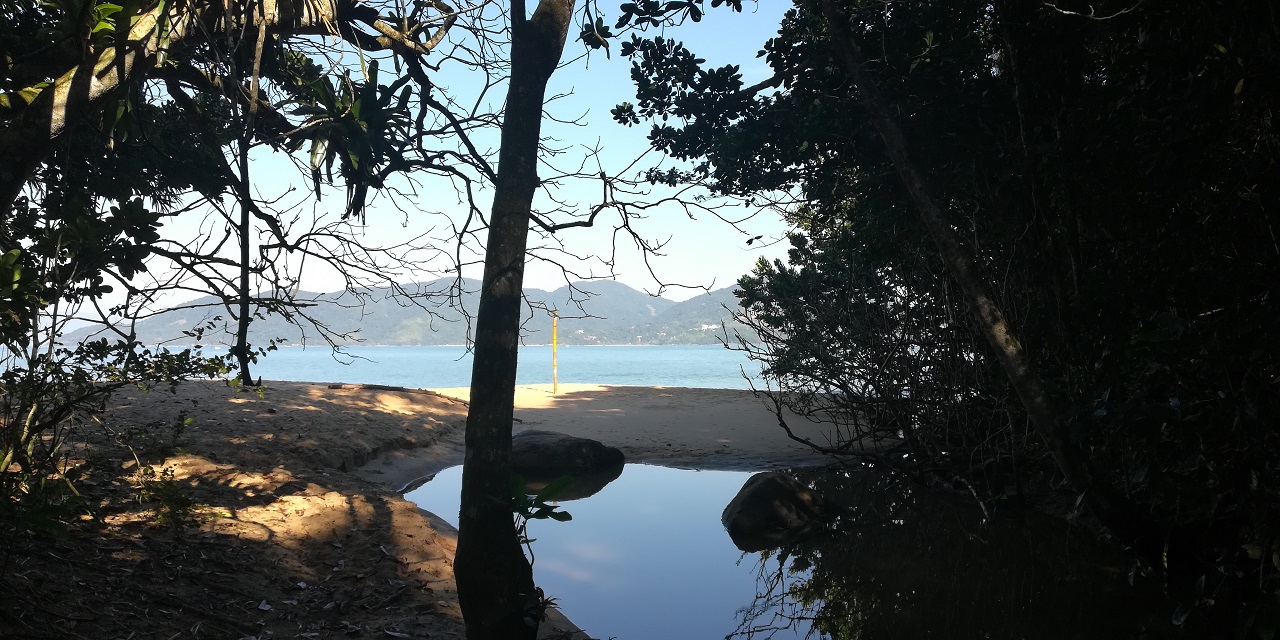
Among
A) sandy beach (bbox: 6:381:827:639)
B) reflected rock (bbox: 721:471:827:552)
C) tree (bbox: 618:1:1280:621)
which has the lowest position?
reflected rock (bbox: 721:471:827:552)

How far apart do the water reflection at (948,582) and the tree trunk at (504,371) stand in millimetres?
2182

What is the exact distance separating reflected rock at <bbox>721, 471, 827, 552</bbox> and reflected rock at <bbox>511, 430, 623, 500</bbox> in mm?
2827

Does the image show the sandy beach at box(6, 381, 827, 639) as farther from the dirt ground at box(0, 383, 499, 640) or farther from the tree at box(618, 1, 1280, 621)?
the tree at box(618, 1, 1280, 621)

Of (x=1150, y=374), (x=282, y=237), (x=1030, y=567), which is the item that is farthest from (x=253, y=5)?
(x=1030, y=567)

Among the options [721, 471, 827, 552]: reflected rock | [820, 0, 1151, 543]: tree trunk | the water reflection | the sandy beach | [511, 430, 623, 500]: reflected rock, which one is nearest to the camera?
the sandy beach

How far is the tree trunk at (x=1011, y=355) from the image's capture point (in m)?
5.47

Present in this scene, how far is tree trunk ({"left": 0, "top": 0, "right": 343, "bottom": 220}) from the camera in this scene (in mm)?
4371

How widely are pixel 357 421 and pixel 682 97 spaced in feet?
24.3

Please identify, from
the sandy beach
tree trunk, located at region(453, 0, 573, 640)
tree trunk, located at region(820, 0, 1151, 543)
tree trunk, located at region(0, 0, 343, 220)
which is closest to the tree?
tree trunk, located at region(820, 0, 1151, 543)

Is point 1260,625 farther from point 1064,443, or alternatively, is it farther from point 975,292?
point 975,292

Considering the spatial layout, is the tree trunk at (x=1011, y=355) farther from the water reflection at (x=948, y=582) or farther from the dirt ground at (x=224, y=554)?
the dirt ground at (x=224, y=554)

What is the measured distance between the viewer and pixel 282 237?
6355 millimetres

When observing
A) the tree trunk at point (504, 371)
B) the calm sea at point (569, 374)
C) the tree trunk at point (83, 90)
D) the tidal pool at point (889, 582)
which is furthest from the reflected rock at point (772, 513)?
the calm sea at point (569, 374)

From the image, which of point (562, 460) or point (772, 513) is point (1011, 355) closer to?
point (772, 513)
